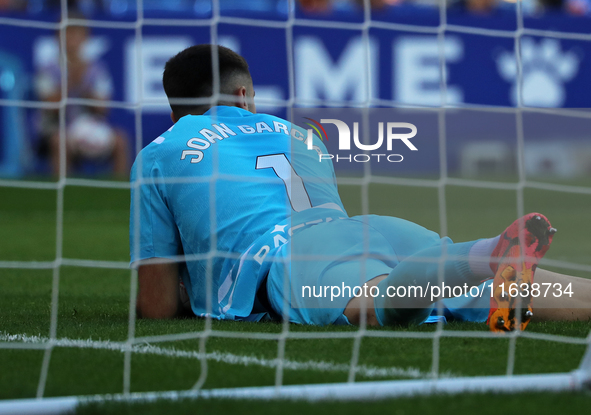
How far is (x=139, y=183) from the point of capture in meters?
2.24

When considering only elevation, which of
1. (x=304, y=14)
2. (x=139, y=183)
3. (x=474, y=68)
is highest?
(x=304, y=14)

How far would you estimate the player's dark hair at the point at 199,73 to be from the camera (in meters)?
2.51

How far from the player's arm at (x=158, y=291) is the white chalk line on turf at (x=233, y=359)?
0.26 m

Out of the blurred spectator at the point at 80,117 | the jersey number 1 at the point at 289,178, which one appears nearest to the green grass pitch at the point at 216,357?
the jersey number 1 at the point at 289,178

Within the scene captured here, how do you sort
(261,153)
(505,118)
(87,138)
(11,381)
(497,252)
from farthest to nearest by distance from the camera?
1. (505,118)
2. (87,138)
3. (261,153)
4. (497,252)
5. (11,381)

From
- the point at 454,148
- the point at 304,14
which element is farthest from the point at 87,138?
the point at 454,148

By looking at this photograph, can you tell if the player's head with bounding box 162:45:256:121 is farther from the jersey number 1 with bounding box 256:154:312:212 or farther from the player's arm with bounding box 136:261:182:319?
the player's arm with bounding box 136:261:182:319

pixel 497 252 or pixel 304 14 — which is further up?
pixel 304 14

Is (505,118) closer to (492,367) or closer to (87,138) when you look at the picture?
(87,138)

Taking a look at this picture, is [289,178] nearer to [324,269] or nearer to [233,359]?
[324,269]

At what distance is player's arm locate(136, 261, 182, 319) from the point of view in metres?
2.25

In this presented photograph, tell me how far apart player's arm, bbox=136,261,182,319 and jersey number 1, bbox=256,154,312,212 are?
42 cm

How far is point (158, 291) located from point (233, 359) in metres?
0.55

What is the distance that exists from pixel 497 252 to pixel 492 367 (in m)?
0.29
